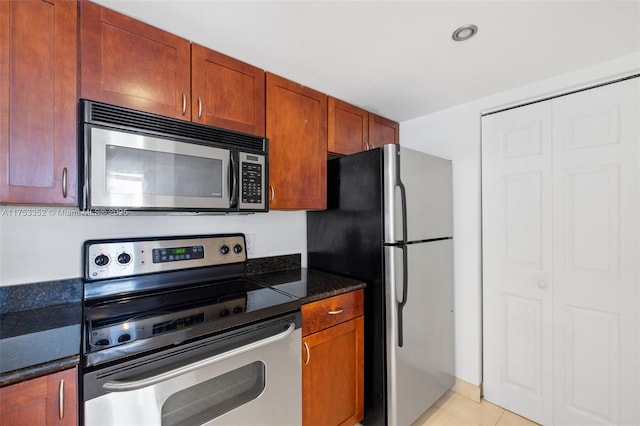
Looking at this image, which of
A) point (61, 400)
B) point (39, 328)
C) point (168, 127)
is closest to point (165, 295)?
point (39, 328)

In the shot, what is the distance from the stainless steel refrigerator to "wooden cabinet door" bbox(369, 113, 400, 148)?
527 mm

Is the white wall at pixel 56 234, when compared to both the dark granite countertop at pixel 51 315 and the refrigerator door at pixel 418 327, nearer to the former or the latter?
the dark granite countertop at pixel 51 315

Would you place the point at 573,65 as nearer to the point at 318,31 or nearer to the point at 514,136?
the point at 514,136

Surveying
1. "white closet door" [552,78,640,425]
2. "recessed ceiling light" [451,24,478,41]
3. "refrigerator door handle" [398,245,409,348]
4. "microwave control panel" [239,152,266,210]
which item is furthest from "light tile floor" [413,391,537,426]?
"recessed ceiling light" [451,24,478,41]

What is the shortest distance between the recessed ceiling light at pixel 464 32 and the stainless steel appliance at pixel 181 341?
1516 mm

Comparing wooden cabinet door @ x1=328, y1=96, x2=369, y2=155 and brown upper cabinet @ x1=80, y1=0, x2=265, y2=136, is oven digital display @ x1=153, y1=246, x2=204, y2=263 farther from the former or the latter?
wooden cabinet door @ x1=328, y1=96, x2=369, y2=155

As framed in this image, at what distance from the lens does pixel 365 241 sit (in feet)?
5.87

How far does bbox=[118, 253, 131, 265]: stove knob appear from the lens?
1.40 metres

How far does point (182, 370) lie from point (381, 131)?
215 cm

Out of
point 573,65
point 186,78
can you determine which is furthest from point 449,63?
point 186,78

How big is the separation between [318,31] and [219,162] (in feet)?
2.61

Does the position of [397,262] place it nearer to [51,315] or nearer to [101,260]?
[101,260]

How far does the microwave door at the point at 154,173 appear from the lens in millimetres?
1119

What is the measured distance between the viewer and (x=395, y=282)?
5.45 feet
